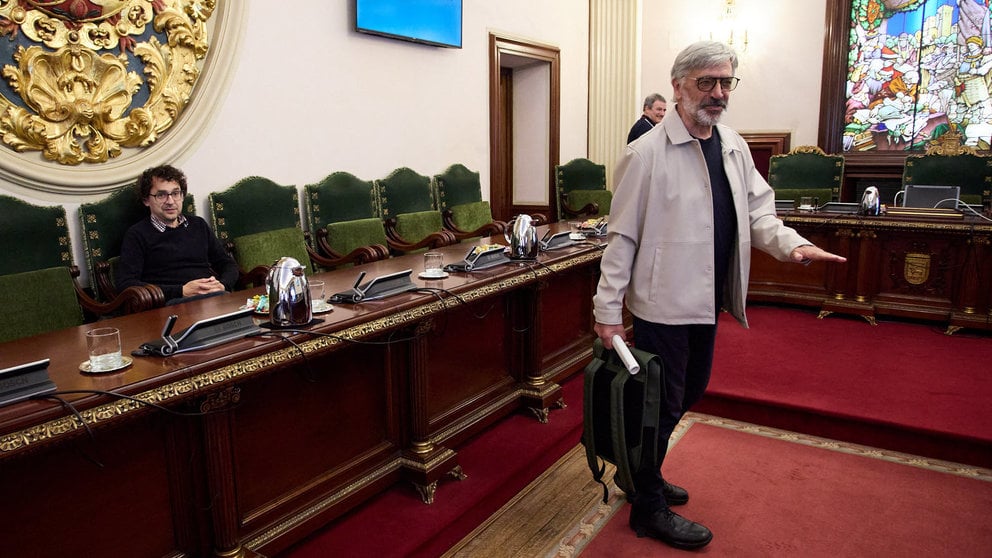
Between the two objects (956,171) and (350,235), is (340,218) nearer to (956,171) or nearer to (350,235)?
(350,235)

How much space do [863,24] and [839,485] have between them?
5.69m

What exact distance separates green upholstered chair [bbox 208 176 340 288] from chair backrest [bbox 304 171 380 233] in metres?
0.15

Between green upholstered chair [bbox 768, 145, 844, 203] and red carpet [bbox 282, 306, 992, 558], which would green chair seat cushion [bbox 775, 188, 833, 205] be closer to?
green upholstered chair [bbox 768, 145, 844, 203]

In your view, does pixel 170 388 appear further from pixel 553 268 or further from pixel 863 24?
pixel 863 24

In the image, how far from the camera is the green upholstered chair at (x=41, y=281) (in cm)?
254

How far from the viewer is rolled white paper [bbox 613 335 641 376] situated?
1.84 meters

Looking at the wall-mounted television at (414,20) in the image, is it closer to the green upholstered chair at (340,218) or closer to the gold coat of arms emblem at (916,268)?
the green upholstered chair at (340,218)

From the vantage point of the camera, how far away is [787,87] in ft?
22.7

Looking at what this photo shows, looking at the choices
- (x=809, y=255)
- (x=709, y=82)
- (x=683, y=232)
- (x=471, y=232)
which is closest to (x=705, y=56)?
(x=709, y=82)

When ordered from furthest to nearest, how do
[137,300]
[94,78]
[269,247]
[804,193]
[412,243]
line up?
[804,193] < [412,243] < [269,247] < [94,78] < [137,300]

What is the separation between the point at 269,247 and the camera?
3602mm

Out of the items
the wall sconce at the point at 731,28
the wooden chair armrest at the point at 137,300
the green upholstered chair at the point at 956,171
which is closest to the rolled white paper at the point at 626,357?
the wooden chair armrest at the point at 137,300

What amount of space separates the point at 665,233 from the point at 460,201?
3309mm

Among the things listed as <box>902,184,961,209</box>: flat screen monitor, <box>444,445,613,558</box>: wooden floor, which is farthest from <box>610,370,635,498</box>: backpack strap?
<box>902,184,961,209</box>: flat screen monitor
